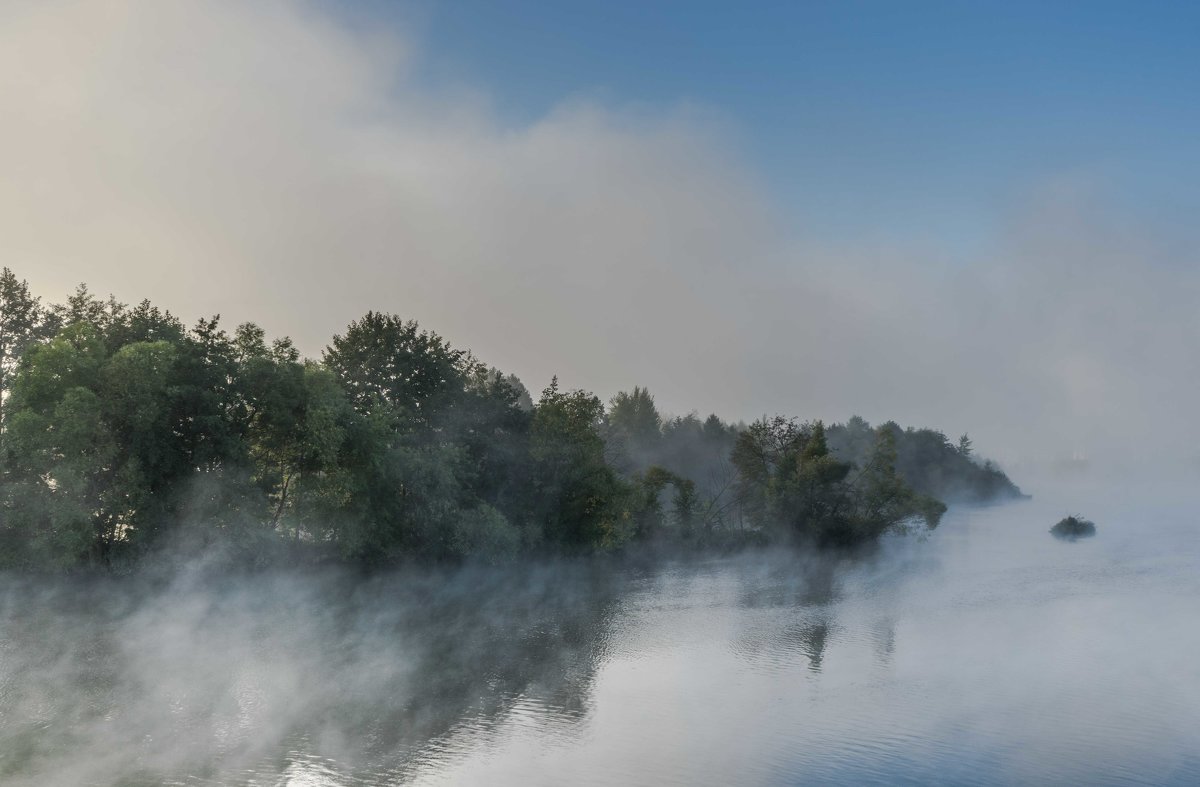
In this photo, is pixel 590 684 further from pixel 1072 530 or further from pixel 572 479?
pixel 1072 530

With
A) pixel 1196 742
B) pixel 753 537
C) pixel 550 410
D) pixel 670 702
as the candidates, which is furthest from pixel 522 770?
pixel 753 537

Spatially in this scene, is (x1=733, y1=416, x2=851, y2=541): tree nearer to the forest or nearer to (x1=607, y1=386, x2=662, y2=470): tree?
the forest

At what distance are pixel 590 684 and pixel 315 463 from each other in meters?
28.5

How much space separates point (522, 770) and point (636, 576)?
41888 mm

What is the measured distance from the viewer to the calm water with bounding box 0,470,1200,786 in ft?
71.9

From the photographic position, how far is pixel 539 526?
65.6m

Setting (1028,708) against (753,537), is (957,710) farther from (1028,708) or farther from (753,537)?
(753,537)

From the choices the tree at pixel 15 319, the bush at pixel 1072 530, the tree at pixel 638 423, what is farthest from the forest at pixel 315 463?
the tree at pixel 638 423

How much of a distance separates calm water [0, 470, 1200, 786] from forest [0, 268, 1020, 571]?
132 inches

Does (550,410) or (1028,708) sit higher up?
(550,410)

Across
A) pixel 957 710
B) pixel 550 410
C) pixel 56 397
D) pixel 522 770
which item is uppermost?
pixel 550 410

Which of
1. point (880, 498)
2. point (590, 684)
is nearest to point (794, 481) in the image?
point (880, 498)

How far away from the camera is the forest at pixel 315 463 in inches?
1721

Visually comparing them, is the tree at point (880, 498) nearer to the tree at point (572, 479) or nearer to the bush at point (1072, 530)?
the bush at point (1072, 530)
